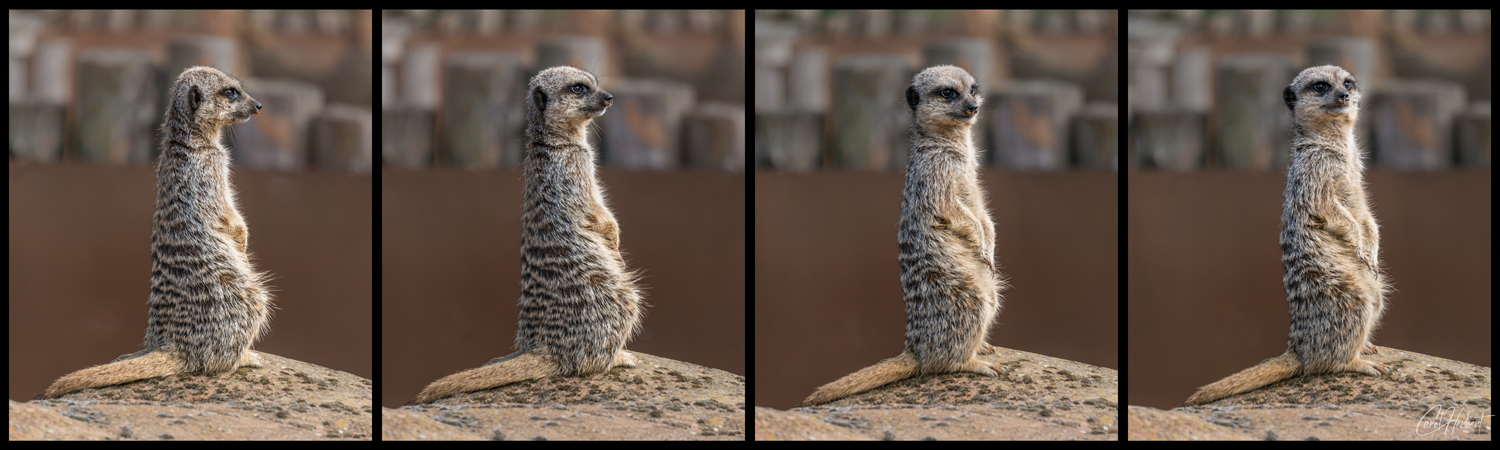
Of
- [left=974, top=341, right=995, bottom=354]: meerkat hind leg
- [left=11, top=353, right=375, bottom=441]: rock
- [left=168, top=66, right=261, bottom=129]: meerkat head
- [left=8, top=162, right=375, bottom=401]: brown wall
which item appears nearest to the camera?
[left=11, top=353, right=375, bottom=441]: rock

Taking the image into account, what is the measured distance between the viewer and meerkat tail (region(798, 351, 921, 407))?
12.4ft

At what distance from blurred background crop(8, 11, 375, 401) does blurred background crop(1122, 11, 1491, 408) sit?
3524 millimetres

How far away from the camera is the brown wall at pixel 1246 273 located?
3857 millimetres

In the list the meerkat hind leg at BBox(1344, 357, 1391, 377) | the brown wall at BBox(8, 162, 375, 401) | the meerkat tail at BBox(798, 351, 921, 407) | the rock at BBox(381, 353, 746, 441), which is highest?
the brown wall at BBox(8, 162, 375, 401)

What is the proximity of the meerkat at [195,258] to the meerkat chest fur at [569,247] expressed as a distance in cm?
117

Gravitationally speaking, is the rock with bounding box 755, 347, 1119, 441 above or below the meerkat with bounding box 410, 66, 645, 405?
below

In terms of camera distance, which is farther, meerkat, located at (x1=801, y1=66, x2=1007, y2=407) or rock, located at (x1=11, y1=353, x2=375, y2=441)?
meerkat, located at (x1=801, y1=66, x2=1007, y2=407)

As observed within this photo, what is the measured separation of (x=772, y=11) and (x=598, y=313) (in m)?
1.62

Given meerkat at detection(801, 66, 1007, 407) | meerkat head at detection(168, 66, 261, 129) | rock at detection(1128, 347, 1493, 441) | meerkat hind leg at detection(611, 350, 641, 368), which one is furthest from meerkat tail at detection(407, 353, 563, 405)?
rock at detection(1128, 347, 1493, 441)

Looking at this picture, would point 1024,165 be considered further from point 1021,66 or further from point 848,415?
point 848,415

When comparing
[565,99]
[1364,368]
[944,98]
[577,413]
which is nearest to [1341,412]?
[1364,368]

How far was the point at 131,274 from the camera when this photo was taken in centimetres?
392

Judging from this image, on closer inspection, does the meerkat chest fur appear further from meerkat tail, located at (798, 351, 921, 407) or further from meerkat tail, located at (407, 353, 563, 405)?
meerkat tail, located at (798, 351, 921, 407)

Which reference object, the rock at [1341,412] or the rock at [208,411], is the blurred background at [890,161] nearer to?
the rock at [1341,412]
